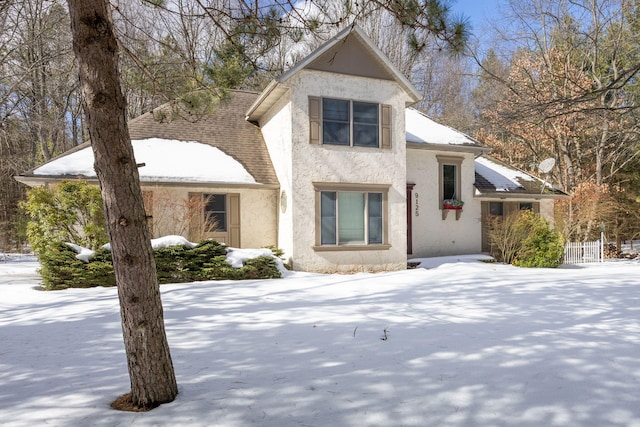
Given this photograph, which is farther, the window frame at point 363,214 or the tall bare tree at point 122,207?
the window frame at point 363,214

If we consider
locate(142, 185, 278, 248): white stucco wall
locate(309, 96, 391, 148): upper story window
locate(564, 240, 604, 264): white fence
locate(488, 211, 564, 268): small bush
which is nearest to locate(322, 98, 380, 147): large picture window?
locate(309, 96, 391, 148): upper story window

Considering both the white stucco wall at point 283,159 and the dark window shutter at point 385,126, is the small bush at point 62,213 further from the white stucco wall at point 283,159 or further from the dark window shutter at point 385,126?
the dark window shutter at point 385,126

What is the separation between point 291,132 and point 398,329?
7.43 m

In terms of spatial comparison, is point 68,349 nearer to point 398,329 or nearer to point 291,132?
point 398,329

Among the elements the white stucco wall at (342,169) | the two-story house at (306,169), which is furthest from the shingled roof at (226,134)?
the white stucco wall at (342,169)

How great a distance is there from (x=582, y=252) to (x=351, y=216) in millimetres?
10683

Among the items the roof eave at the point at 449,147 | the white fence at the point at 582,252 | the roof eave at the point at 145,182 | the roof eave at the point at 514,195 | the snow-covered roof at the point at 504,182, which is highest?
the roof eave at the point at 449,147

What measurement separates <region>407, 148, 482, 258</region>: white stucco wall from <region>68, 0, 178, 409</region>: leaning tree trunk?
1214 cm

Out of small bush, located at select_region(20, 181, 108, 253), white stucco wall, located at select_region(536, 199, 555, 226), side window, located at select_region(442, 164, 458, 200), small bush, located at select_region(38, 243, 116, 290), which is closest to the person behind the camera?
small bush, located at select_region(38, 243, 116, 290)

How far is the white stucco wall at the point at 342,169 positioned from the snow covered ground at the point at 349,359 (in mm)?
3927

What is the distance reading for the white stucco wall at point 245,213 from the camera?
11344 millimetres

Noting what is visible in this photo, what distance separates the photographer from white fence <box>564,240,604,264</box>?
16109 mm

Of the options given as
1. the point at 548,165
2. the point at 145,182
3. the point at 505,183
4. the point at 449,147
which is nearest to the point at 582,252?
the point at 548,165

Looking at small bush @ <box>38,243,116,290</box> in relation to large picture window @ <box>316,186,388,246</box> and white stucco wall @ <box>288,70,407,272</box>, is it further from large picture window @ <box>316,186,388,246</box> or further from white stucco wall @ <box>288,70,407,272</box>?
large picture window @ <box>316,186,388,246</box>
